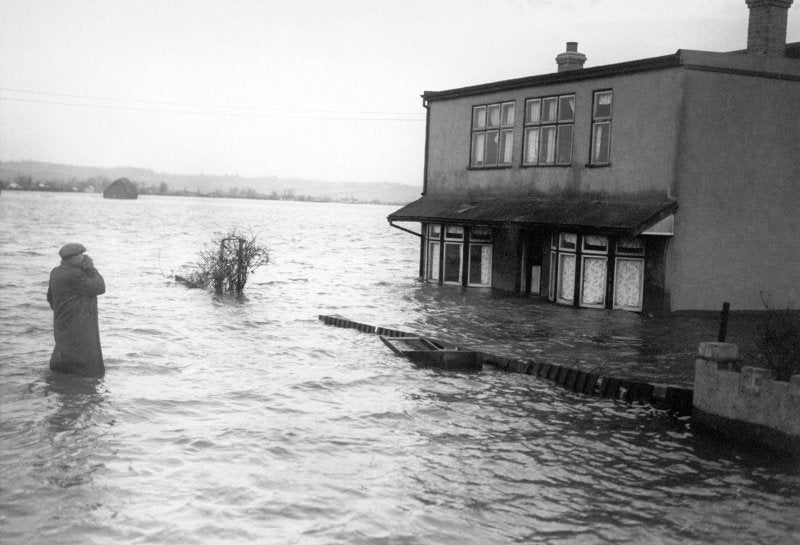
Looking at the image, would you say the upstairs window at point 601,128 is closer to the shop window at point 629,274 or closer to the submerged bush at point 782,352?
the shop window at point 629,274

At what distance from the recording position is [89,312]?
13852mm

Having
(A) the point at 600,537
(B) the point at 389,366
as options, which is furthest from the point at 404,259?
(A) the point at 600,537

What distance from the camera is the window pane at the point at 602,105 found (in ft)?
82.0

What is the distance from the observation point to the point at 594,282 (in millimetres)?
25062

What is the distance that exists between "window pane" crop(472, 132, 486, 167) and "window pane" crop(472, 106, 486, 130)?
0.30 m

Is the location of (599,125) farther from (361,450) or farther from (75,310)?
(75,310)

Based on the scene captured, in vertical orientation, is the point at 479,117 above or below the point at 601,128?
above

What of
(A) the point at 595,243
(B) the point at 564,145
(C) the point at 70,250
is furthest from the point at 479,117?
(C) the point at 70,250

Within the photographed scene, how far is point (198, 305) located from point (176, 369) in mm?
10475

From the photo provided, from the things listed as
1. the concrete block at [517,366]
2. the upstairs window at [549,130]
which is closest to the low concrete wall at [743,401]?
the concrete block at [517,366]

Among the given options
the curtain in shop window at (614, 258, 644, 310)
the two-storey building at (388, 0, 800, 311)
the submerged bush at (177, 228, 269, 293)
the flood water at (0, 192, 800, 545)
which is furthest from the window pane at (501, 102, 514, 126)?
the submerged bush at (177, 228, 269, 293)

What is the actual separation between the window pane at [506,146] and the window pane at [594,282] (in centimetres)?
559

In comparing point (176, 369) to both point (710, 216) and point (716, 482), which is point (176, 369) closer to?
point (716, 482)

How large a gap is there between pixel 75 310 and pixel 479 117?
64.8 ft
